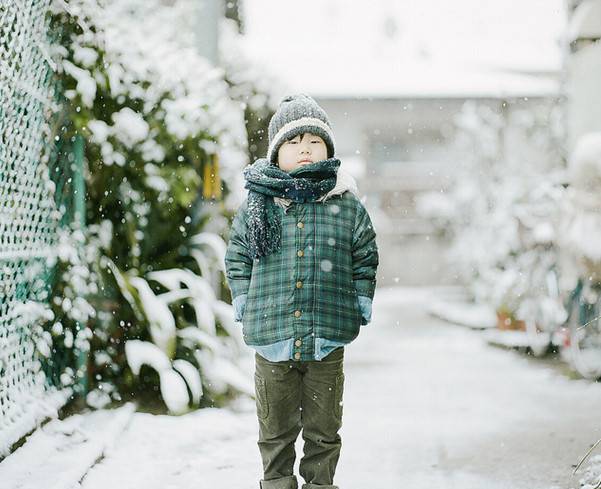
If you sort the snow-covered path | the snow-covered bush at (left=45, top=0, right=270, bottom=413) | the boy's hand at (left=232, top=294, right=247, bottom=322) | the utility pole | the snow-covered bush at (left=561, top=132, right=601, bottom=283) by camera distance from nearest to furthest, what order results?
the boy's hand at (left=232, top=294, right=247, bottom=322)
the snow-covered path
the snow-covered bush at (left=45, top=0, right=270, bottom=413)
the snow-covered bush at (left=561, top=132, right=601, bottom=283)
the utility pole

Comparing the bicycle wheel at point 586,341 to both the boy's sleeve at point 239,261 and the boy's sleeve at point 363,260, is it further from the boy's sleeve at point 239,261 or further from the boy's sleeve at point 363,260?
the boy's sleeve at point 239,261

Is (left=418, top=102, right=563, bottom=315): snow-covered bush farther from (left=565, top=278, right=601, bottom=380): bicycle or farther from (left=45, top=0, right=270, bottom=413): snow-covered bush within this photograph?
(left=45, top=0, right=270, bottom=413): snow-covered bush

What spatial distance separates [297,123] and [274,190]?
0.28 m

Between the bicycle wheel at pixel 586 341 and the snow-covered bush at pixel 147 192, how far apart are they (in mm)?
2800

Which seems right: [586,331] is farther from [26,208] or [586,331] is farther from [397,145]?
[397,145]

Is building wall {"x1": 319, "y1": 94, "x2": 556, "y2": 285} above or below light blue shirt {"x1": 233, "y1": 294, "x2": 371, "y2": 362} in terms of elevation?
above

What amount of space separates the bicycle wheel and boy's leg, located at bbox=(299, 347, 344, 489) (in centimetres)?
363

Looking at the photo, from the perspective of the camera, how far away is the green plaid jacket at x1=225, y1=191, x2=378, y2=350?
2816mm

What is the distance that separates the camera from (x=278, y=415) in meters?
2.89

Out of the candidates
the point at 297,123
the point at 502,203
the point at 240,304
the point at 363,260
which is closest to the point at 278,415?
the point at 240,304

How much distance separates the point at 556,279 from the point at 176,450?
481cm

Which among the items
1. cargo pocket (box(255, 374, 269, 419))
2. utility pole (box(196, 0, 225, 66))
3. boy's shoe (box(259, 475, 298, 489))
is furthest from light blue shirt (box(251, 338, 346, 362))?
utility pole (box(196, 0, 225, 66))

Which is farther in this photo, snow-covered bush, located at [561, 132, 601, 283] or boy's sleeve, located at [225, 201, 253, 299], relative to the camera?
snow-covered bush, located at [561, 132, 601, 283]

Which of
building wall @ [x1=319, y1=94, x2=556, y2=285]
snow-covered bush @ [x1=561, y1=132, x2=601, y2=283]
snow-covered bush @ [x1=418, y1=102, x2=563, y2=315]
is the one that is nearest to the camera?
snow-covered bush @ [x1=561, y1=132, x2=601, y2=283]
